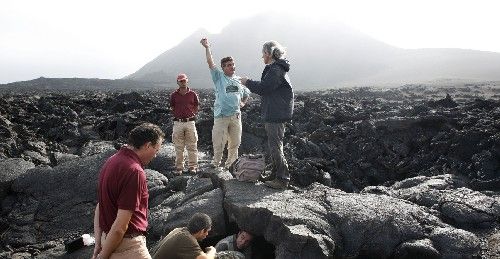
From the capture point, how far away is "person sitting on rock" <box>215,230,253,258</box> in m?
6.95

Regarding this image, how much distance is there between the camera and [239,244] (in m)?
6.95

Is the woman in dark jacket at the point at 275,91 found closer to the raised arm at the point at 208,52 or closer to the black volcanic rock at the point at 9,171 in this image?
the raised arm at the point at 208,52

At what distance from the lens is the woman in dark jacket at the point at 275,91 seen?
23.7ft

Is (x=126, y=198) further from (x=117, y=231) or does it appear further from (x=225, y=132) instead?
(x=225, y=132)

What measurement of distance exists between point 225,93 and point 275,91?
168 centimetres

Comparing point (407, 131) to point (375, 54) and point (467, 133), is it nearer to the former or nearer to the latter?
point (467, 133)

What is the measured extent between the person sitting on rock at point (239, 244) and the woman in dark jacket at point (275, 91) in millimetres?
1492

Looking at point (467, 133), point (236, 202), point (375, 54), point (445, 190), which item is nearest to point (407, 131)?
point (467, 133)

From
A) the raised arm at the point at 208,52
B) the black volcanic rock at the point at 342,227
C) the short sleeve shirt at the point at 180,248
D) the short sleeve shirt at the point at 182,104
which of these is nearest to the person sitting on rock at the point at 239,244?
the black volcanic rock at the point at 342,227

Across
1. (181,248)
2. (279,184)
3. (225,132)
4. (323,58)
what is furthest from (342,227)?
(323,58)

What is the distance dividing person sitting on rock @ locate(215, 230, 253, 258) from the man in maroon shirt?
2961 mm

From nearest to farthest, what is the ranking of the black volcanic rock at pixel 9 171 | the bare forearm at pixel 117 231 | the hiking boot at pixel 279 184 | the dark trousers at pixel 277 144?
the bare forearm at pixel 117 231
the dark trousers at pixel 277 144
the hiking boot at pixel 279 184
the black volcanic rock at pixel 9 171

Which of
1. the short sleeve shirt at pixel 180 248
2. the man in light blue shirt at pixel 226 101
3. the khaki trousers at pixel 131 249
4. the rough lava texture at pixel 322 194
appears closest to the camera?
the khaki trousers at pixel 131 249

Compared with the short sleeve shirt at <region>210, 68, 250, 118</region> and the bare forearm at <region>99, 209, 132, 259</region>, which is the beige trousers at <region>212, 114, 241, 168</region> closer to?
the short sleeve shirt at <region>210, 68, 250, 118</region>
